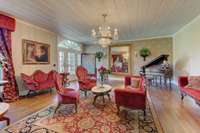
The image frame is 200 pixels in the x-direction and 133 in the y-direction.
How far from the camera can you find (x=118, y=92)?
3.40 m

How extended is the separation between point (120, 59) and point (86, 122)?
7331 mm

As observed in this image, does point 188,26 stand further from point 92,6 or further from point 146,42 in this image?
point 92,6

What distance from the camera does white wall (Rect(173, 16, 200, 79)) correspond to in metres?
4.99

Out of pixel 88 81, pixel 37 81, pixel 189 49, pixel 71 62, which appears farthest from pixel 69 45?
pixel 189 49

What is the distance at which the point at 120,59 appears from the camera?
32.6 feet

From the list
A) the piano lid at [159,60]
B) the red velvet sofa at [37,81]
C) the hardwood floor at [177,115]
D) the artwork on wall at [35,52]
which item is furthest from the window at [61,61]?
the hardwood floor at [177,115]

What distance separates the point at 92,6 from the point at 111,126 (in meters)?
3.19

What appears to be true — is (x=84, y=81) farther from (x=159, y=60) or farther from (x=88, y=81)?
A: (x=159, y=60)

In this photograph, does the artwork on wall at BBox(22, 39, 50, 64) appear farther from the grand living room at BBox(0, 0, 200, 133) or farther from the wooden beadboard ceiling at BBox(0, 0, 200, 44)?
the wooden beadboard ceiling at BBox(0, 0, 200, 44)

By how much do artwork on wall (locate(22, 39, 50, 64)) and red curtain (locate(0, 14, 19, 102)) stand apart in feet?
2.25

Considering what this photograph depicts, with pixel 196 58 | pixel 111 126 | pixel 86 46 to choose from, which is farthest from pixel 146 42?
pixel 111 126

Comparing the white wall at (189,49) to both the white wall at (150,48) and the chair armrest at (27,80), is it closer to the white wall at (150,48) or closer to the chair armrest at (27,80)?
the white wall at (150,48)

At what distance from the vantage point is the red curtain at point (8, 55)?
4574 mm

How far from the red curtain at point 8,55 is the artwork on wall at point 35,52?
27.0 inches
